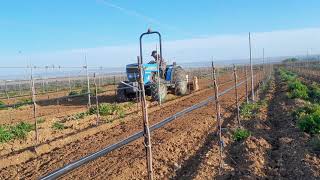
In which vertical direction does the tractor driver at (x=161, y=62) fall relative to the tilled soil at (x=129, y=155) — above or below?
Answer: above

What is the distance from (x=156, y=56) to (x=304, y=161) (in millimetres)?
12931

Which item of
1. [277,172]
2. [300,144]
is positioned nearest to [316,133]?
[300,144]

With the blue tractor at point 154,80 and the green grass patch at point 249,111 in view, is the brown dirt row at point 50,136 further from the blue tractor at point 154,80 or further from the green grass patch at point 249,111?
the green grass patch at point 249,111

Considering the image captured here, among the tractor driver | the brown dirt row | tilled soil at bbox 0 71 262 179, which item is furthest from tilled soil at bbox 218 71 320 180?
the tractor driver

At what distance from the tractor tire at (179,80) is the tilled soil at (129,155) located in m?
8.83

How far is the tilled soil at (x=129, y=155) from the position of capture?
25.5 ft

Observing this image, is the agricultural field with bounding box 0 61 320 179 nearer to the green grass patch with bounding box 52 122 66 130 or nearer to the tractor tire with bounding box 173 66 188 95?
the green grass patch with bounding box 52 122 66 130

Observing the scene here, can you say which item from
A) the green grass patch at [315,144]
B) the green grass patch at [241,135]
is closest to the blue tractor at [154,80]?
the green grass patch at [241,135]

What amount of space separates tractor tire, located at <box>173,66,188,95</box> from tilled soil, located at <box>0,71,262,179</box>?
8.83 meters

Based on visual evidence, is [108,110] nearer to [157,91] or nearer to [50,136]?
[157,91]

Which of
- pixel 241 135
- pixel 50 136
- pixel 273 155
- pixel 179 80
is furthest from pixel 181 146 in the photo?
pixel 179 80

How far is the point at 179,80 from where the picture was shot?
2244cm

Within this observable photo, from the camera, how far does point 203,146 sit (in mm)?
9977

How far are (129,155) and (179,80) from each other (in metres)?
13.8
